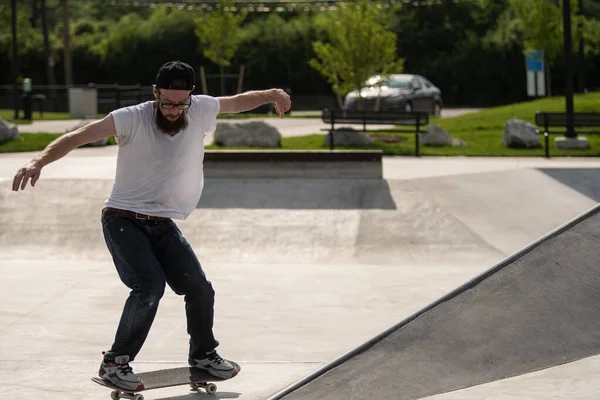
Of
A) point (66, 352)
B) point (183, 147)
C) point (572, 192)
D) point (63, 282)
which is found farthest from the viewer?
point (572, 192)

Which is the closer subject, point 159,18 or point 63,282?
point 63,282

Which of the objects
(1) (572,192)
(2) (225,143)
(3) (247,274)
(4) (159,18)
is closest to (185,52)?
(4) (159,18)

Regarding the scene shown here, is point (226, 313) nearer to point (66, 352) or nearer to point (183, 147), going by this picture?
point (66, 352)

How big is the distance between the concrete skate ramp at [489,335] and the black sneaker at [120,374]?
2.29 ft

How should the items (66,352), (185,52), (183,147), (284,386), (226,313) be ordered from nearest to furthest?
(183,147) < (284,386) < (66,352) < (226,313) < (185,52)

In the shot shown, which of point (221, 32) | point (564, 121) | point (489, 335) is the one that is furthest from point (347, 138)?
point (221, 32)

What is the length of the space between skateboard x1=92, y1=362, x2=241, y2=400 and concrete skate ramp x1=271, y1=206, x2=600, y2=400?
442mm

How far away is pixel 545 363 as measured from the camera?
5793 millimetres

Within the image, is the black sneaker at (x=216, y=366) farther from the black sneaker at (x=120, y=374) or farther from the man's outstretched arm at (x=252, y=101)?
the man's outstretched arm at (x=252, y=101)

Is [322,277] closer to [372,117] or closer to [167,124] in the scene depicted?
[167,124]

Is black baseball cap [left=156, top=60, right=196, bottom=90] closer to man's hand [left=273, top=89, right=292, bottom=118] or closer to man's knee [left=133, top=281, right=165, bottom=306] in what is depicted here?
man's hand [left=273, top=89, right=292, bottom=118]

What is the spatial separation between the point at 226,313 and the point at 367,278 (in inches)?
71.8

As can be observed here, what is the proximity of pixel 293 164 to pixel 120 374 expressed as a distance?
846 centimetres

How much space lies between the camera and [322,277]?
9.46 meters
